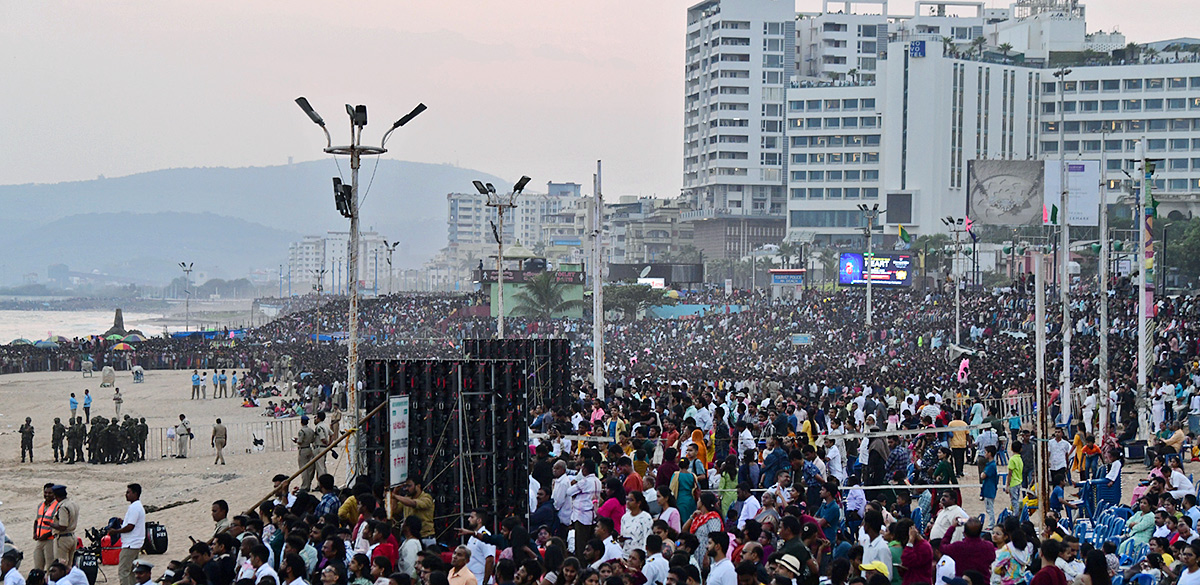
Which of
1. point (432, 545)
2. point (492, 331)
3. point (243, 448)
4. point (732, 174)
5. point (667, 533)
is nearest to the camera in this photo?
point (667, 533)

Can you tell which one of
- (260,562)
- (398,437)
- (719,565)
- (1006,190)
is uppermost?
(1006,190)

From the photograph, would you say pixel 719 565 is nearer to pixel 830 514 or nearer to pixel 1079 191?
pixel 830 514

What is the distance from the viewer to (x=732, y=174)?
5556 inches

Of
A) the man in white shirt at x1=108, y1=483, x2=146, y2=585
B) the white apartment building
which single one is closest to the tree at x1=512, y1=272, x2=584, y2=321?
the man in white shirt at x1=108, y1=483, x2=146, y2=585

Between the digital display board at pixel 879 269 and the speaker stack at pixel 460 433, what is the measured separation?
156ft

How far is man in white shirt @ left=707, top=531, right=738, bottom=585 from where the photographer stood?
29.0 ft

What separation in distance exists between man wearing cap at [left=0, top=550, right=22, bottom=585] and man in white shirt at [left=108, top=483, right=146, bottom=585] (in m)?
1.52

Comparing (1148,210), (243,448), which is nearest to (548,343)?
(243,448)

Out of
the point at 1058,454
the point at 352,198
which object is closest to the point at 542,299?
the point at 352,198

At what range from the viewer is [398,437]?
13125mm

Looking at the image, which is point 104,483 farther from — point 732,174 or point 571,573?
point 732,174

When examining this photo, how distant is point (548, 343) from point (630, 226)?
443 feet

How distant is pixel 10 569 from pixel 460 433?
4466mm

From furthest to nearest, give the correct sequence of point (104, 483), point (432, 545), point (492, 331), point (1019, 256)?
point (1019, 256)
point (492, 331)
point (104, 483)
point (432, 545)
